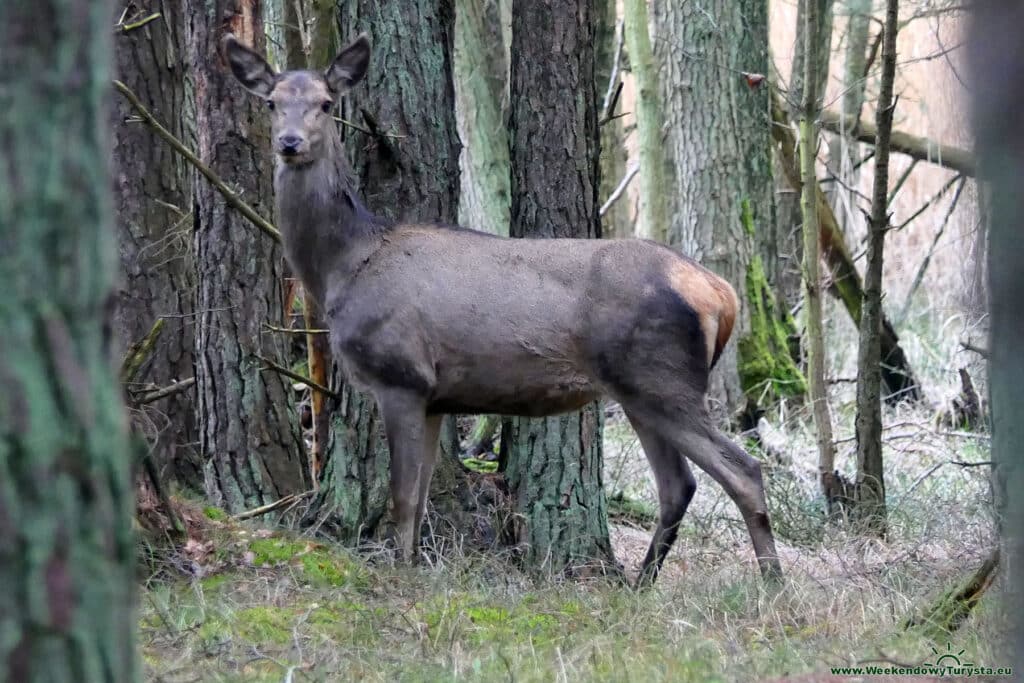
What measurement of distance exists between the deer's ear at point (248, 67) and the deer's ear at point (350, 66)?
393 mm

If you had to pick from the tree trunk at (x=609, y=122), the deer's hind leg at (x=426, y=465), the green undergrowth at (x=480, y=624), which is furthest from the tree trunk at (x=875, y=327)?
the tree trunk at (x=609, y=122)

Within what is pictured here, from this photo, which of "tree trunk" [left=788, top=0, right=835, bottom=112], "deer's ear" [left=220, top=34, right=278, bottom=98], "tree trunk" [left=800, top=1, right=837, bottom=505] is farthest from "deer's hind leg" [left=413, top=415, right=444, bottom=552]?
"tree trunk" [left=788, top=0, right=835, bottom=112]

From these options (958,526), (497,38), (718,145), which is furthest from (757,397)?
(958,526)

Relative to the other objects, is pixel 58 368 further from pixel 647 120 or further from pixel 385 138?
pixel 647 120

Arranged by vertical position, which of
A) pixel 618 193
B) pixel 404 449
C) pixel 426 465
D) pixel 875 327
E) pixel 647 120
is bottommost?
pixel 426 465

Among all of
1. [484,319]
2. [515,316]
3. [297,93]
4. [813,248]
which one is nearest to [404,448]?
[484,319]

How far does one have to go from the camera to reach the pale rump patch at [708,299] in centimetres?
748

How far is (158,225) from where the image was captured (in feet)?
31.1

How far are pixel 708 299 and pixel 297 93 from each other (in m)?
2.79

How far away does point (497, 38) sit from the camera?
13.8 m

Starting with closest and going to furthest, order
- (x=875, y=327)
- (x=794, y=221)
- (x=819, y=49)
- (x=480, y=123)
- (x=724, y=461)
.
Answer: (x=724, y=461) → (x=875, y=327) → (x=480, y=123) → (x=819, y=49) → (x=794, y=221)

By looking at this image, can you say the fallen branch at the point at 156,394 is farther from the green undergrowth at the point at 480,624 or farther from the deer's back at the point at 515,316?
the deer's back at the point at 515,316

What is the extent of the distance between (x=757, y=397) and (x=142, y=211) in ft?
24.1

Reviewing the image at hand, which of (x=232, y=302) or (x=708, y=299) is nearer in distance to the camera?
(x=708, y=299)
